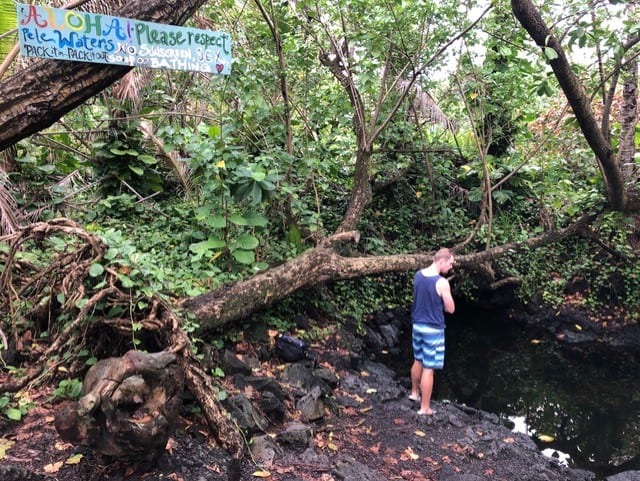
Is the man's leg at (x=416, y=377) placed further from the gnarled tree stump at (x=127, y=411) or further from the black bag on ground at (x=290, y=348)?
the gnarled tree stump at (x=127, y=411)

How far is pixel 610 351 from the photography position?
737cm

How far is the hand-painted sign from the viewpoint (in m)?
2.09

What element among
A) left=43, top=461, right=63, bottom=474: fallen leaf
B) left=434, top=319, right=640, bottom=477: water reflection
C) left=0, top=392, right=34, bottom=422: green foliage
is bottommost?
left=434, top=319, right=640, bottom=477: water reflection

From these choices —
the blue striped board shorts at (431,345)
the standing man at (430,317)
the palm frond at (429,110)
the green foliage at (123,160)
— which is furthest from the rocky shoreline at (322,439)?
the palm frond at (429,110)

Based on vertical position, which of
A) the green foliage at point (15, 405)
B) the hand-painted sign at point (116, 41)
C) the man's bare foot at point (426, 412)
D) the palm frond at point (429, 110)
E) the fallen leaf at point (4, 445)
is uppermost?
the palm frond at point (429, 110)

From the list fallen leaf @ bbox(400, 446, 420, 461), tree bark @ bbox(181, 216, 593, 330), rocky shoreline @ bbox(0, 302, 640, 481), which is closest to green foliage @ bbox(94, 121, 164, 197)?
tree bark @ bbox(181, 216, 593, 330)

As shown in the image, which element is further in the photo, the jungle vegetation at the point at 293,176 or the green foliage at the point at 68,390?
the jungle vegetation at the point at 293,176

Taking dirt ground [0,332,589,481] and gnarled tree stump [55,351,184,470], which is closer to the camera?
gnarled tree stump [55,351,184,470]

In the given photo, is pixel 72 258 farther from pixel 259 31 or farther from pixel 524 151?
pixel 524 151

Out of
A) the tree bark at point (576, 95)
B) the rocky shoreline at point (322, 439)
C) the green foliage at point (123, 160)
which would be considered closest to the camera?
the rocky shoreline at point (322, 439)

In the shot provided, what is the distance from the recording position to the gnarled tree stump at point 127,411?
8.05 feet

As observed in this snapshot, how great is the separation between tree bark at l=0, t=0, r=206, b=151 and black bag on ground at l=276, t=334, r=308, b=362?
3319 mm

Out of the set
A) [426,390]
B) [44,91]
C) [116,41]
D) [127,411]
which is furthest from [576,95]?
[127,411]

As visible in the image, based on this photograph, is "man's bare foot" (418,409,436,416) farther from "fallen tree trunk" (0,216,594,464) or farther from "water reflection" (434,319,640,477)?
"fallen tree trunk" (0,216,594,464)
